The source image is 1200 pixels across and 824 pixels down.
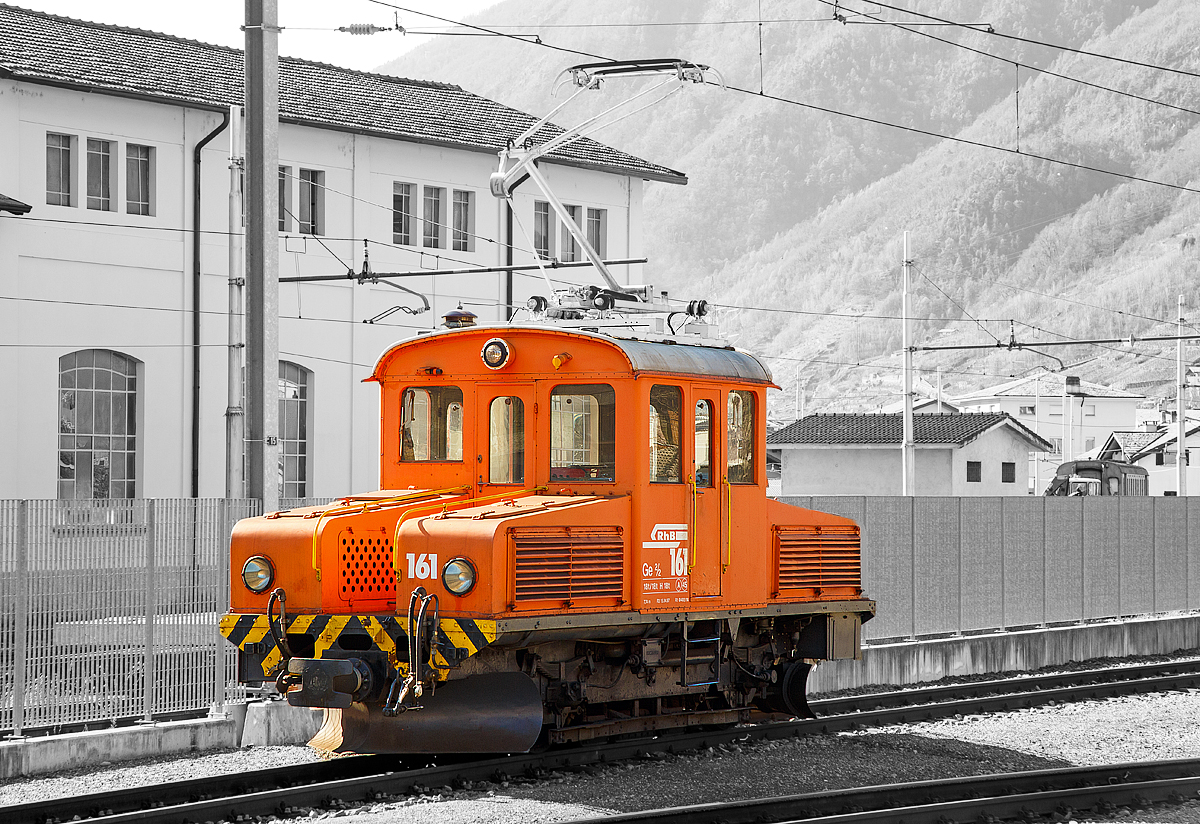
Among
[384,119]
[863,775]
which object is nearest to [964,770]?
[863,775]

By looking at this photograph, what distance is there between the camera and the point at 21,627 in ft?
40.8

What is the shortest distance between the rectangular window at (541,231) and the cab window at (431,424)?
23.8 metres

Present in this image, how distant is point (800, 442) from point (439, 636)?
4796cm

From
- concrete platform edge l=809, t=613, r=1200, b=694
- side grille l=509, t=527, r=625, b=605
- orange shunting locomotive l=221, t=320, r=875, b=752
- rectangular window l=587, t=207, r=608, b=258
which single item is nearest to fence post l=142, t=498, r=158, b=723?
orange shunting locomotive l=221, t=320, r=875, b=752

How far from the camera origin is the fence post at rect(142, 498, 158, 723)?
13.1m

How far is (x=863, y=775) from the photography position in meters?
11.8

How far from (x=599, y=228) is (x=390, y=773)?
27333mm

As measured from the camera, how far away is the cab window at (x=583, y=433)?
1145 cm

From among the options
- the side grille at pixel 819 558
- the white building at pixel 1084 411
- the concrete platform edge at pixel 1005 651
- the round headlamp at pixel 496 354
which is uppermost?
the white building at pixel 1084 411

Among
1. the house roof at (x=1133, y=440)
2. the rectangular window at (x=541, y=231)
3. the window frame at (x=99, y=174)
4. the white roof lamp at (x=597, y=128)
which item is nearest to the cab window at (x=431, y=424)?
the white roof lamp at (x=597, y=128)

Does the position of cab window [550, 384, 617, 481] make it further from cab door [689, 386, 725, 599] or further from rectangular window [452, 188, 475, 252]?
rectangular window [452, 188, 475, 252]

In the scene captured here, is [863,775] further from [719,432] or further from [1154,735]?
[1154,735]

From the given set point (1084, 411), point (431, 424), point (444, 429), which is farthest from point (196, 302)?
point (1084, 411)

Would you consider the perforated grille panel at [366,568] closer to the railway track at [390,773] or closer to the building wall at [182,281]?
the railway track at [390,773]
